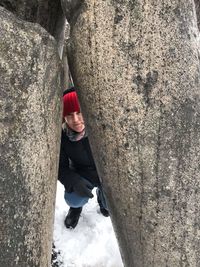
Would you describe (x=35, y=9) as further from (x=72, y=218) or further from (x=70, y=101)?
(x=72, y=218)

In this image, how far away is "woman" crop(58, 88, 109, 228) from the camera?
6.00ft

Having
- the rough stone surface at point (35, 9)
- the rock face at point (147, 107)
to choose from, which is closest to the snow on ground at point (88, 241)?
Result: the rock face at point (147, 107)

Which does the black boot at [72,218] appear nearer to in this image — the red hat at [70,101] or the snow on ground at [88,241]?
the snow on ground at [88,241]

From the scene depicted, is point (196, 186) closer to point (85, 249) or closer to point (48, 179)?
point (48, 179)

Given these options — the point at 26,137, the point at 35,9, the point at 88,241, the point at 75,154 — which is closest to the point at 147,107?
the point at 26,137

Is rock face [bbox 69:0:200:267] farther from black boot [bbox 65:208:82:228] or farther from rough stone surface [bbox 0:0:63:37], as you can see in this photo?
black boot [bbox 65:208:82:228]

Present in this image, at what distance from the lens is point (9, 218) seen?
1050 millimetres

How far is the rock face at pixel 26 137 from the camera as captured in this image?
105cm

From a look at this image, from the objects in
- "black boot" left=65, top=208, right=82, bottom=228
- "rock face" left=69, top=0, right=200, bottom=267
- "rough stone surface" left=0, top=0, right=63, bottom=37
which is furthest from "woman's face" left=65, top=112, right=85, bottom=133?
"black boot" left=65, top=208, right=82, bottom=228

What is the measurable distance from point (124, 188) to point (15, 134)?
1.00 ft

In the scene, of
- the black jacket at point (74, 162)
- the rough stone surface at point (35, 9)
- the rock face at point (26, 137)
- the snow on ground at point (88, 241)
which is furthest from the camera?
the snow on ground at point (88, 241)

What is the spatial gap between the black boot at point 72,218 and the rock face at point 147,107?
147 cm

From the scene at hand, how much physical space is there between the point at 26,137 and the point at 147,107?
11.8 inches

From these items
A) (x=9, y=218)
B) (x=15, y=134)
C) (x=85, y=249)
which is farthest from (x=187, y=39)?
(x=85, y=249)
